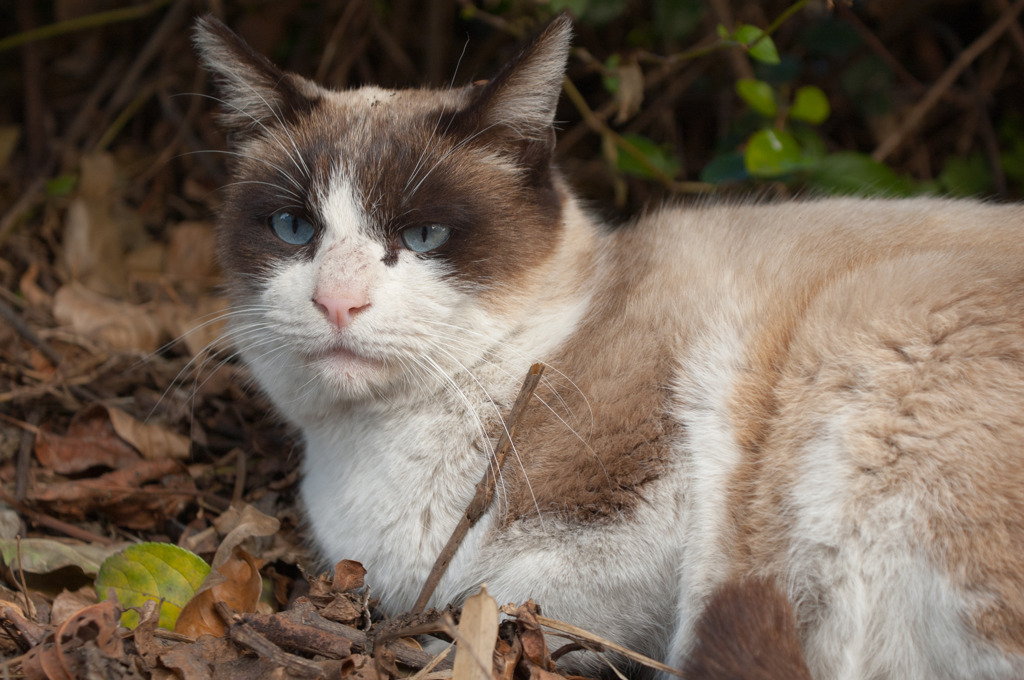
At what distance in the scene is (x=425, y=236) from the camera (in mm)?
2285

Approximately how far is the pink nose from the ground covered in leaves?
0.55 metres

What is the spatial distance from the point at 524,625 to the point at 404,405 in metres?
0.70

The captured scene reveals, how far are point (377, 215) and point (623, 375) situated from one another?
30.4 inches

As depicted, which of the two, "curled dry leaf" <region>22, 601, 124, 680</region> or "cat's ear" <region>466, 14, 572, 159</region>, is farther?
"cat's ear" <region>466, 14, 572, 159</region>

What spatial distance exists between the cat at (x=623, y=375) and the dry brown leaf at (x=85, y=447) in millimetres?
789

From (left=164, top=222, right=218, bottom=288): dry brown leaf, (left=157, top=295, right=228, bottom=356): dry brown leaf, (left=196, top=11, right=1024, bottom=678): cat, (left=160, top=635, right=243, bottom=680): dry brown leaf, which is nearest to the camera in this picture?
(left=196, top=11, right=1024, bottom=678): cat

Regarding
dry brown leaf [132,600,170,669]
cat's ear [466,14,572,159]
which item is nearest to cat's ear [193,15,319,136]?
cat's ear [466,14,572,159]

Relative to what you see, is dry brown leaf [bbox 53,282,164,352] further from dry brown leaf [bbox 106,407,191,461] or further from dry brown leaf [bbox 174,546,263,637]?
dry brown leaf [bbox 174,546,263,637]

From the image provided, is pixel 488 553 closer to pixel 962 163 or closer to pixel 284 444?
pixel 284 444

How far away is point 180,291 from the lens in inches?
159

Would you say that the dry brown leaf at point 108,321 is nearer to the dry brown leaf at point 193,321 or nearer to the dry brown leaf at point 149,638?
the dry brown leaf at point 193,321

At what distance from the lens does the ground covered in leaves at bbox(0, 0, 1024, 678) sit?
2.12 meters

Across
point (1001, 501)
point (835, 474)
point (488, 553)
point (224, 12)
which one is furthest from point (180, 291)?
point (1001, 501)

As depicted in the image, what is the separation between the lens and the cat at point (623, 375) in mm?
Result: 1808
